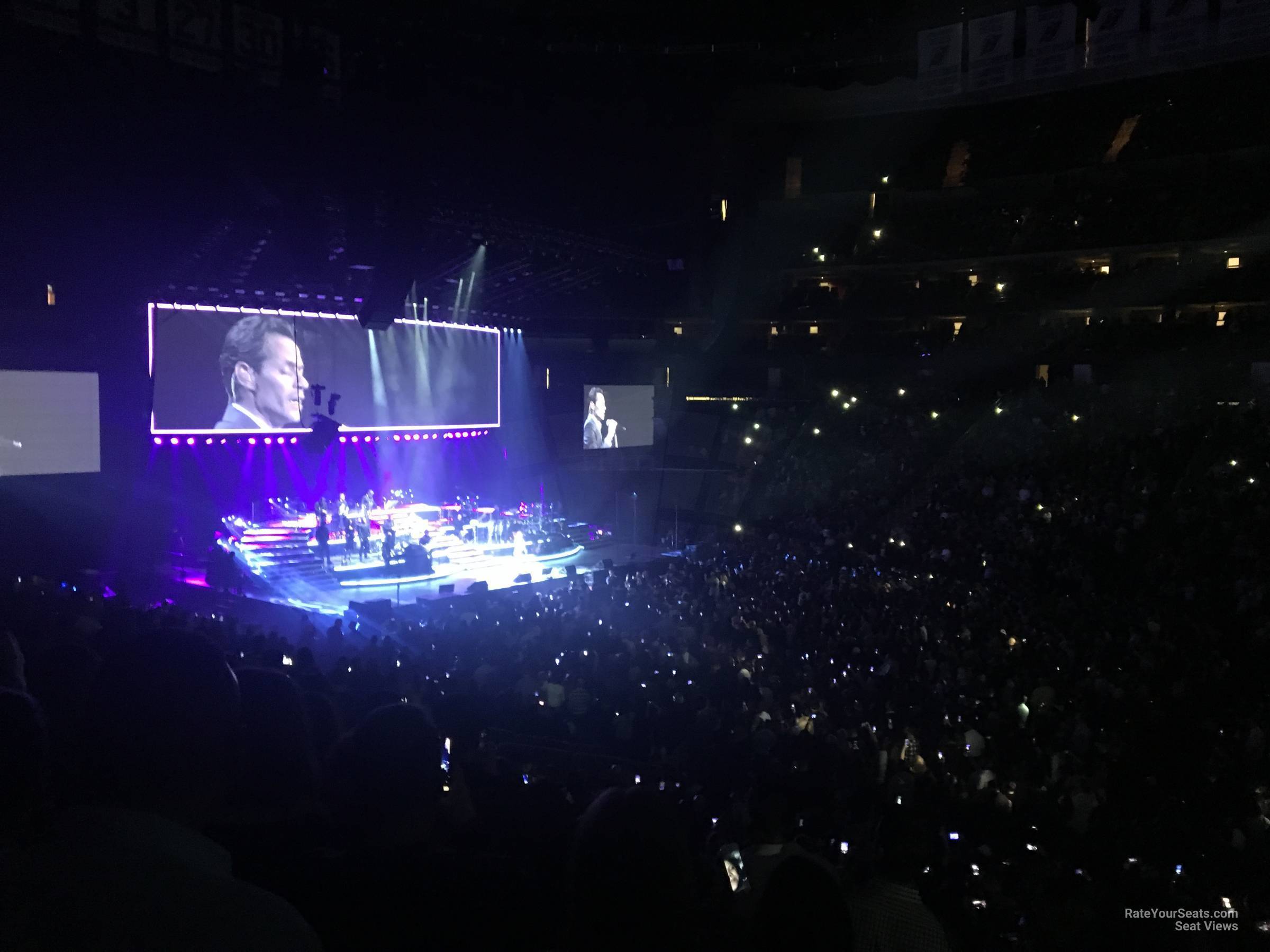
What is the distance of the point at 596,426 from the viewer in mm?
23359

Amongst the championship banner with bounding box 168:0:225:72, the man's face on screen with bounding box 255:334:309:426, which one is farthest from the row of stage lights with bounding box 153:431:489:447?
the championship banner with bounding box 168:0:225:72

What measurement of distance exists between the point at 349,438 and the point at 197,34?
8242mm

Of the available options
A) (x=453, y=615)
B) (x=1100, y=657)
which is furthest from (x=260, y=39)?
(x=1100, y=657)

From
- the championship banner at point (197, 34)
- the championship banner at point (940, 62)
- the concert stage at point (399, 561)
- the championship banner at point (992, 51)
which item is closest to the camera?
the championship banner at point (197, 34)

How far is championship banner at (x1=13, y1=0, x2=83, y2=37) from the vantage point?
10641mm

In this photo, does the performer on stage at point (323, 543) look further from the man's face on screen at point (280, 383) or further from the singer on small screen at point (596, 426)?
the singer on small screen at point (596, 426)

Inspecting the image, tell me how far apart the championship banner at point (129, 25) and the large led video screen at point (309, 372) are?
4.33 m

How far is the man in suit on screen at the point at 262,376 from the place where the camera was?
15.8 m

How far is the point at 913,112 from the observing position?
23797 millimetres

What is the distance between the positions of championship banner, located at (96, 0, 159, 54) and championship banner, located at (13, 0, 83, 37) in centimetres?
28

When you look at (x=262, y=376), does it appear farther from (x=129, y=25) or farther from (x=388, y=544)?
(x=129, y=25)

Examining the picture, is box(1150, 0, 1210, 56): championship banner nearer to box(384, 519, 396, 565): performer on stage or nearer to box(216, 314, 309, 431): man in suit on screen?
box(384, 519, 396, 565): performer on stage

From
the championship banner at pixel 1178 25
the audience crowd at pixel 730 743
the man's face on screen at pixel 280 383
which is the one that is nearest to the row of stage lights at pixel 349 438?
the man's face on screen at pixel 280 383

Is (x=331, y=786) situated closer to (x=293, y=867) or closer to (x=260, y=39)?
(x=293, y=867)
